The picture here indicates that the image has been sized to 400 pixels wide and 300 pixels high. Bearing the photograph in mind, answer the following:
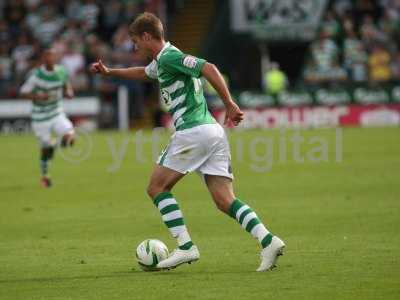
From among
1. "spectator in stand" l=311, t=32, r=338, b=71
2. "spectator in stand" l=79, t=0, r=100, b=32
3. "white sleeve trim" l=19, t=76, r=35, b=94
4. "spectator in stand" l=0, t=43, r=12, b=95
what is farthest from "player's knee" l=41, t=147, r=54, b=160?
"spectator in stand" l=79, t=0, r=100, b=32

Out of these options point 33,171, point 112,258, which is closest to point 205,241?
point 112,258

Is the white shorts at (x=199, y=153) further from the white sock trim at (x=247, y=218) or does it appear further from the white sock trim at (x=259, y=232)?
the white sock trim at (x=259, y=232)

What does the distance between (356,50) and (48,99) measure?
18.7 meters

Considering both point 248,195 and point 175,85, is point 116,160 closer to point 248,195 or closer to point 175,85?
point 248,195

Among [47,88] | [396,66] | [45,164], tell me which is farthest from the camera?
[396,66]

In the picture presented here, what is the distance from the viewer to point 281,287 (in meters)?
8.57

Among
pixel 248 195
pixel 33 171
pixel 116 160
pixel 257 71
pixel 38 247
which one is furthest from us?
pixel 257 71

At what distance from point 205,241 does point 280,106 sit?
79.7 ft

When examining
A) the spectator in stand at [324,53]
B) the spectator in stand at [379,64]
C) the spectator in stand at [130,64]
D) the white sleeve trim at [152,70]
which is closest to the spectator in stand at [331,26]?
the spectator in stand at [324,53]

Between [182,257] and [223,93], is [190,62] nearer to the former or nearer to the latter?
[223,93]

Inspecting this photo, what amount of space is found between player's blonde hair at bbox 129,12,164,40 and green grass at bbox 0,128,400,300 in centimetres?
209

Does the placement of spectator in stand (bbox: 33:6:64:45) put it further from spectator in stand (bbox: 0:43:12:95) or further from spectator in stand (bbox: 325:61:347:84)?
spectator in stand (bbox: 325:61:347:84)

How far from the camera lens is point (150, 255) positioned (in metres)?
9.69

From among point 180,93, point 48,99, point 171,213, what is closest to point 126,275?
point 171,213
